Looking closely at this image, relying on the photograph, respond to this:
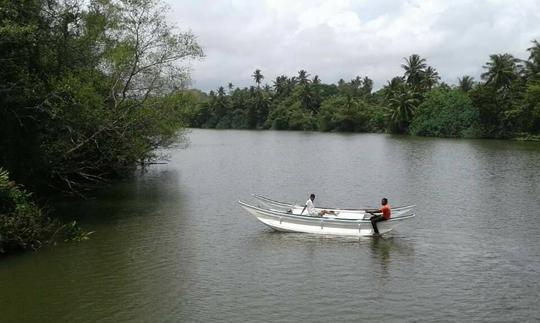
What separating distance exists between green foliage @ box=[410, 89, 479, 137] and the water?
7081 cm

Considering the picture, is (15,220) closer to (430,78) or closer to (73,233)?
(73,233)

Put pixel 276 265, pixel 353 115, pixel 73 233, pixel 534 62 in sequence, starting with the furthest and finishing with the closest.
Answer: pixel 353 115, pixel 534 62, pixel 73 233, pixel 276 265

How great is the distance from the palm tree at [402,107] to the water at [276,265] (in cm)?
8230

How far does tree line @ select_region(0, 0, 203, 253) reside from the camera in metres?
23.1

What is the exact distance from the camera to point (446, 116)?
11056 centimetres

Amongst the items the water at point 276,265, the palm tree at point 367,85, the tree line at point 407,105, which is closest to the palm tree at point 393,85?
the tree line at point 407,105

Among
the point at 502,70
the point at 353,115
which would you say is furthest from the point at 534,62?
the point at 353,115

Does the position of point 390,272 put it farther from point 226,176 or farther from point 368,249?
point 226,176

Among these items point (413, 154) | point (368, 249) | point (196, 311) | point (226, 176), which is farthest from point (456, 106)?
point (196, 311)

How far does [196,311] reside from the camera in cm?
1672

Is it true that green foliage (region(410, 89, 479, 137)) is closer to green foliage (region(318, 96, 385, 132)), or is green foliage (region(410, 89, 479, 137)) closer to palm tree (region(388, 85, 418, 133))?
palm tree (region(388, 85, 418, 133))

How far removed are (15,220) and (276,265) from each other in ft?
34.9

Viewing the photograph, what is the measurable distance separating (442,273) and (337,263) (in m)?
4.10

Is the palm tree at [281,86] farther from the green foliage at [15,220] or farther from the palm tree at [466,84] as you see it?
the green foliage at [15,220]
